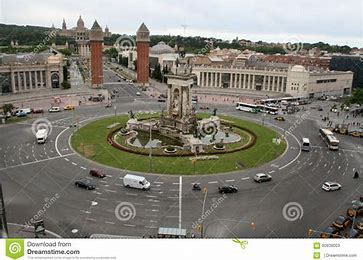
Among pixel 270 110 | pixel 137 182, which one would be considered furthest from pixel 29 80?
Answer: pixel 137 182

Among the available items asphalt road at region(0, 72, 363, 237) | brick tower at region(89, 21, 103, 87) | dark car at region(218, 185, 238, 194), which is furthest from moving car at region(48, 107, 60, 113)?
dark car at region(218, 185, 238, 194)

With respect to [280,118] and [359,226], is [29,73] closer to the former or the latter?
[280,118]

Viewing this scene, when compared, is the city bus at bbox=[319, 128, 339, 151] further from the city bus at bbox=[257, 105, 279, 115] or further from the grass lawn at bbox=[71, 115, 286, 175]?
the city bus at bbox=[257, 105, 279, 115]

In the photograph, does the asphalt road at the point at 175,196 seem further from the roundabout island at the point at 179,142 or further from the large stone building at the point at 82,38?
the large stone building at the point at 82,38

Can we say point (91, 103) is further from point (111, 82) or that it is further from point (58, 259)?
point (58, 259)

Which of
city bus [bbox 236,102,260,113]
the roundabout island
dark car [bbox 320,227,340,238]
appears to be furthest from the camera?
city bus [bbox 236,102,260,113]

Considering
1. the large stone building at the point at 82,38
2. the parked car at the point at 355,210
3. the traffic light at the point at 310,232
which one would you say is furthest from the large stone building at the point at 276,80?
the large stone building at the point at 82,38
